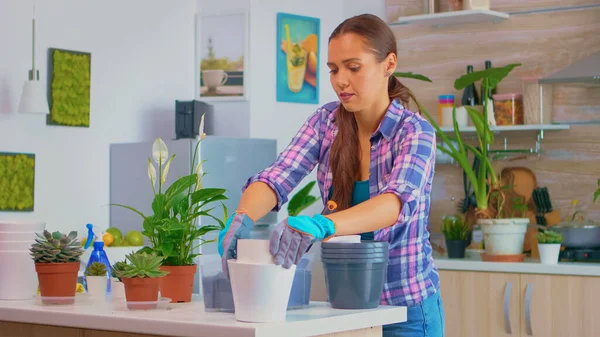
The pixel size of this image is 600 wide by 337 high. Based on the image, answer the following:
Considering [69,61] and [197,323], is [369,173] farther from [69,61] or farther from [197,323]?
[69,61]

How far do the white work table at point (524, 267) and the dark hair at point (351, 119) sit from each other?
2.28m

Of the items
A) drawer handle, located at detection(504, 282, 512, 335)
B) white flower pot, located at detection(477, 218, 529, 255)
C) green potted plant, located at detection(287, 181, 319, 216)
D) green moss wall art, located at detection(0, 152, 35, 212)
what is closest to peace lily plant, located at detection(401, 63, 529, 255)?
white flower pot, located at detection(477, 218, 529, 255)

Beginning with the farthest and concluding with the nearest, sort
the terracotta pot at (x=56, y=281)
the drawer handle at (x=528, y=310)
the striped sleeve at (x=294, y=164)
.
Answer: the drawer handle at (x=528, y=310) < the striped sleeve at (x=294, y=164) < the terracotta pot at (x=56, y=281)

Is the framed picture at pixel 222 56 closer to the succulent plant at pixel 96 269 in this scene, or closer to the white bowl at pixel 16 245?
the succulent plant at pixel 96 269

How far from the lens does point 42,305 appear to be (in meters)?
2.36

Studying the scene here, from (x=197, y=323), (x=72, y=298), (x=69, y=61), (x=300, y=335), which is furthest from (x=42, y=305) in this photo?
(x=69, y=61)

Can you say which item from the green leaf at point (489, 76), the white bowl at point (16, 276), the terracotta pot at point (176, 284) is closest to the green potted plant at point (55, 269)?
the white bowl at point (16, 276)

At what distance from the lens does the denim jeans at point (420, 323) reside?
2352mm

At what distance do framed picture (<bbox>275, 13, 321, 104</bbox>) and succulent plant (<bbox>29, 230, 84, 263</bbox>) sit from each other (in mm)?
3647

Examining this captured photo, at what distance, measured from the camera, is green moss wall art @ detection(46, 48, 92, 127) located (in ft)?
17.3

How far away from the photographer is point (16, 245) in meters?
2.49

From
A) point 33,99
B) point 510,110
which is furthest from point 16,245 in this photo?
point 510,110

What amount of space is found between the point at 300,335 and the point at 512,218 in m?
3.09

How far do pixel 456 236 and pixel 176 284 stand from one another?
283 centimetres
